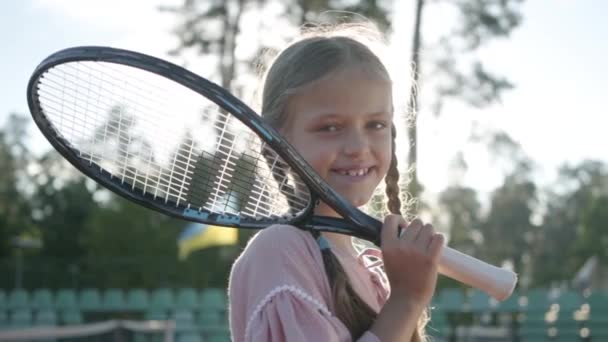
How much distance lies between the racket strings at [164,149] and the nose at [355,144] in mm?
131

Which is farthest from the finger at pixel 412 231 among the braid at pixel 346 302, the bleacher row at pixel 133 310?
the bleacher row at pixel 133 310

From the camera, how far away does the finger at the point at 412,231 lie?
4.88 ft

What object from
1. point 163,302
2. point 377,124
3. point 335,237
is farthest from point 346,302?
point 163,302

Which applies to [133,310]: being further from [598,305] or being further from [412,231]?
[412,231]

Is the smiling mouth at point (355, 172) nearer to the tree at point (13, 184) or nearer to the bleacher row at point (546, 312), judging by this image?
the bleacher row at point (546, 312)

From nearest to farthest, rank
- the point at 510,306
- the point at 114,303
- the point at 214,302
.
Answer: the point at 510,306, the point at 214,302, the point at 114,303

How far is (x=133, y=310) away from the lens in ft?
40.7

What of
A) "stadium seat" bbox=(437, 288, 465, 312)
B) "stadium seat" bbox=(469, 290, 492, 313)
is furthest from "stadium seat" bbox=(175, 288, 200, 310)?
"stadium seat" bbox=(469, 290, 492, 313)

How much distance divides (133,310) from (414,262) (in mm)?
11330

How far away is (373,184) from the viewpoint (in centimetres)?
170

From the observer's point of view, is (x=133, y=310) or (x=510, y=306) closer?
(x=510, y=306)

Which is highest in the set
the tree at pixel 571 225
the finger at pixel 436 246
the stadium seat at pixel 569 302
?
the finger at pixel 436 246

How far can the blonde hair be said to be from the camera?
59.2 inches

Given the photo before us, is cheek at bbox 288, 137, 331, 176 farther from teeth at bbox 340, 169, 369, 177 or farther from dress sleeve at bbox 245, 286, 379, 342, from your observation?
dress sleeve at bbox 245, 286, 379, 342
